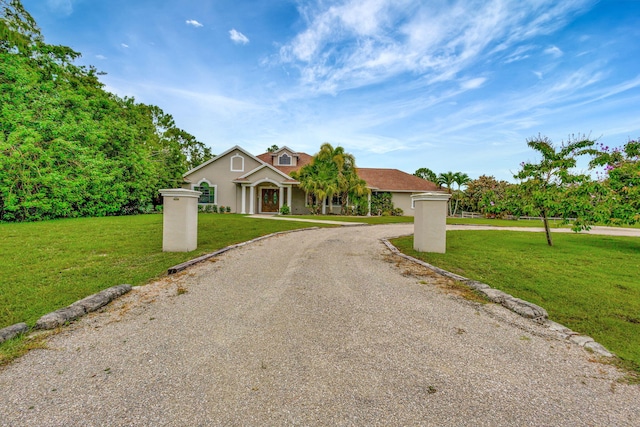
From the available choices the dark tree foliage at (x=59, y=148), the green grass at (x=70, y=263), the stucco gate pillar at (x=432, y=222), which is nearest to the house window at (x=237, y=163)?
the dark tree foliage at (x=59, y=148)

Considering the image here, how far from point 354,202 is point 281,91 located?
36.4 feet

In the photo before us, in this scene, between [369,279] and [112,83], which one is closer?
[369,279]

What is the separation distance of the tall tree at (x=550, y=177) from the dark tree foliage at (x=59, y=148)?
19265 millimetres

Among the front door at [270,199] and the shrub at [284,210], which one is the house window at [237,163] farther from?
the shrub at [284,210]

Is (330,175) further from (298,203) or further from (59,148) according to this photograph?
(59,148)

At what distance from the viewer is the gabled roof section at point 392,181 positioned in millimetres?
27828

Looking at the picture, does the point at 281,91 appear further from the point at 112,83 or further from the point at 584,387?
the point at 584,387

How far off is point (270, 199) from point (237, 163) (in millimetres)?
4387

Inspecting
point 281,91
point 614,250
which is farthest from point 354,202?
point 614,250

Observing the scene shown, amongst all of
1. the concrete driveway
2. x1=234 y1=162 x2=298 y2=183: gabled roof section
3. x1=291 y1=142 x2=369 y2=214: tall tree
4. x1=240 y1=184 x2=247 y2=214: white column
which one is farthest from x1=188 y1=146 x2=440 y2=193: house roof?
the concrete driveway

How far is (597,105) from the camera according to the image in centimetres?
1279

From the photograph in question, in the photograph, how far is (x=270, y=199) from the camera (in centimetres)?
2503

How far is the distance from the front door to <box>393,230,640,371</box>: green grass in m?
15.7

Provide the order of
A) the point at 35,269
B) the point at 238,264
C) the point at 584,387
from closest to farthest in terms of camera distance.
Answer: the point at 584,387, the point at 35,269, the point at 238,264
